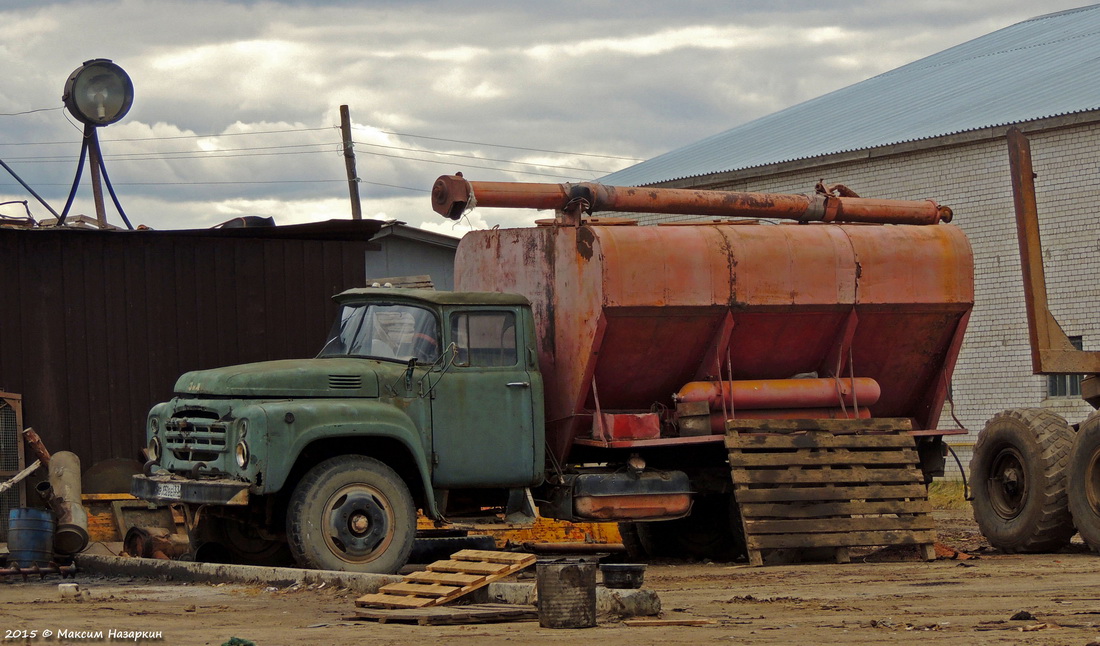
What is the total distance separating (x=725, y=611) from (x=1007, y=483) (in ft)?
18.7

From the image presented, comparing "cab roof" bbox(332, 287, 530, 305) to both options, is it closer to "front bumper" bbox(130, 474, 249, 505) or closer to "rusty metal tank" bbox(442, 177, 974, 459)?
"rusty metal tank" bbox(442, 177, 974, 459)

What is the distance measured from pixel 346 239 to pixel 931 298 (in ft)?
23.5

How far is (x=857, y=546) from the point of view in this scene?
12.7 m

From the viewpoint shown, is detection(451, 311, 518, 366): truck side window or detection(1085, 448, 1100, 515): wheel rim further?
detection(1085, 448, 1100, 515): wheel rim

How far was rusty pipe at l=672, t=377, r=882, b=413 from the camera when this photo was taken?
43.1ft

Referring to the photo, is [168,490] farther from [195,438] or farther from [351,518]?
[351,518]

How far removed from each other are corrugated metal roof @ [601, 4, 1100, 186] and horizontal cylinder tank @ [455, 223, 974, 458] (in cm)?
931

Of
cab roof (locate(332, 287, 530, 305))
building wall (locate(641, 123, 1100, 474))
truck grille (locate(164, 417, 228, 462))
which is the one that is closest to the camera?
truck grille (locate(164, 417, 228, 462))

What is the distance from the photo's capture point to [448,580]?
31.0ft

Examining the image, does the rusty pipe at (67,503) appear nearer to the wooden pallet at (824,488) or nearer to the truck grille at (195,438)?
the truck grille at (195,438)

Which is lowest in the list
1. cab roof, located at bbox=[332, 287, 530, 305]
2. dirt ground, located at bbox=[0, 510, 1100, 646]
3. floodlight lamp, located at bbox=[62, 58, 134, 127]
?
dirt ground, located at bbox=[0, 510, 1100, 646]

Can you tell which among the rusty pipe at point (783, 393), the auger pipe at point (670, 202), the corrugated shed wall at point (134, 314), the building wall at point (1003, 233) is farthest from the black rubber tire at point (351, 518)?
the building wall at point (1003, 233)

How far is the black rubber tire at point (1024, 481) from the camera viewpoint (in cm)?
1298

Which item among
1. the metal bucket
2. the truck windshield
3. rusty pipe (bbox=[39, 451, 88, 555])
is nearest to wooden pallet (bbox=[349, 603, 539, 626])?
the metal bucket
